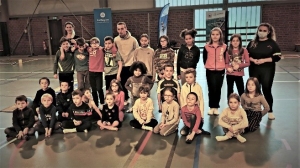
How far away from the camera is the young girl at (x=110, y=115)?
14.2 ft

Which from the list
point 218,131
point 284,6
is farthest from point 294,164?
point 284,6

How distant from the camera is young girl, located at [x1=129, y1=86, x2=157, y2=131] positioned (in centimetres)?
425

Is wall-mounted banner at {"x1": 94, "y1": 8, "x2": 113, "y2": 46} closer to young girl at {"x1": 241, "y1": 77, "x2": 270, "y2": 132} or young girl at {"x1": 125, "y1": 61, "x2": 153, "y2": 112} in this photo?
young girl at {"x1": 125, "y1": 61, "x2": 153, "y2": 112}

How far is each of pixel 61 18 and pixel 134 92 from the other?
13179 millimetres

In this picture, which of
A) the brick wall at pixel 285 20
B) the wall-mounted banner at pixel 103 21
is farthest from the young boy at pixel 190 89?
the brick wall at pixel 285 20

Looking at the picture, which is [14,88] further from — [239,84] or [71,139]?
[239,84]

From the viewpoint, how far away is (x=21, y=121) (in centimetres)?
421

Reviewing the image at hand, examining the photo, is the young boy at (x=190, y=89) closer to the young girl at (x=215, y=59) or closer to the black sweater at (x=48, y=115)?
the young girl at (x=215, y=59)

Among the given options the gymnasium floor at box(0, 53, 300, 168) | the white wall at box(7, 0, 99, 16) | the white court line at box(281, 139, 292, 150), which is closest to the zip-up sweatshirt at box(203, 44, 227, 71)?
the gymnasium floor at box(0, 53, 300, 168)

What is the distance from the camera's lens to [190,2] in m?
15.1

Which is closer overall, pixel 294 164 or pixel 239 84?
pixel 294 164

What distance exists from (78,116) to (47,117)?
0.47m

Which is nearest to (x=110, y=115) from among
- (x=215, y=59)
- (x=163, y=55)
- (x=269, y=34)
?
(x=163, y=55)

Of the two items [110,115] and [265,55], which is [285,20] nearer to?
[265,55]
